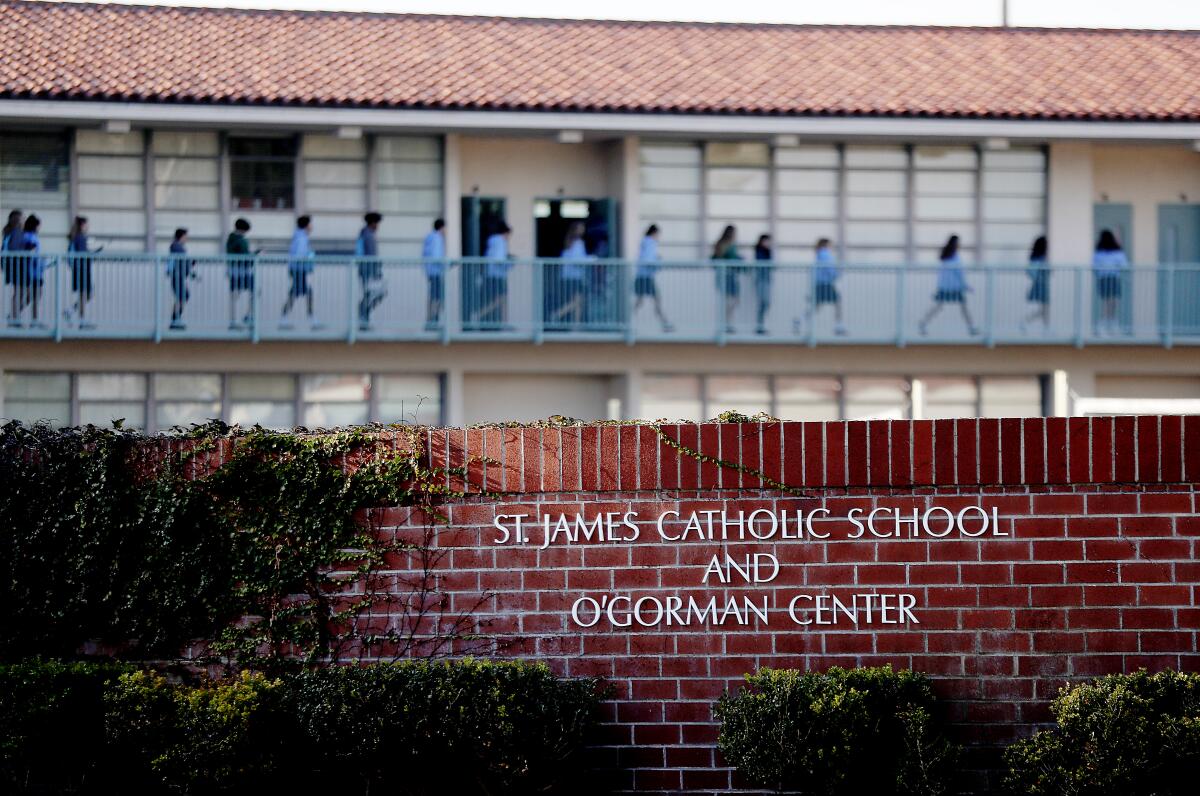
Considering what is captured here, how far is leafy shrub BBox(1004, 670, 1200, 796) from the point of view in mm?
8836

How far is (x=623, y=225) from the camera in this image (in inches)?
1026

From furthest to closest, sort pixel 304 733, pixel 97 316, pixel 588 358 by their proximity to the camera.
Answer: pixel 588 358 → pixel 97 316 → pixel 304 733

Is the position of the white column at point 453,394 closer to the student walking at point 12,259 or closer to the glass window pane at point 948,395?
the student walking at point 12,259

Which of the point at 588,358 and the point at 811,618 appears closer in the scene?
the point at 811,618

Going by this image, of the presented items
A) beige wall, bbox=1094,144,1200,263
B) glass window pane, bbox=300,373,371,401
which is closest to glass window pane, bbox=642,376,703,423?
glass window pane, bbox=300,373,371,401

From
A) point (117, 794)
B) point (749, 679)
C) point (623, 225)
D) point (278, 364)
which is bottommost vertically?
point (117, 794)

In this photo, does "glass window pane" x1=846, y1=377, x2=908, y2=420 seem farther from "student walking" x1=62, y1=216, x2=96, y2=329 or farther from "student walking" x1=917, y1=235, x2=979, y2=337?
"student walking" x1=62, y1=216, x2=96, y2=329

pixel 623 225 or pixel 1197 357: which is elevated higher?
pixel 623 225

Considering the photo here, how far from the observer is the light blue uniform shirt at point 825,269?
2555 cm

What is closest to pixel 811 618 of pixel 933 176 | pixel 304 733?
pixel 304 733

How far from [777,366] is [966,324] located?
9.27 ft

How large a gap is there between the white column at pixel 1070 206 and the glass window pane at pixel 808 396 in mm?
4139

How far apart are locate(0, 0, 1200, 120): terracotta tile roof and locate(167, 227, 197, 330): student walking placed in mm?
2190

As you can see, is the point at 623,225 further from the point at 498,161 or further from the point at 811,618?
the point at 811,618
